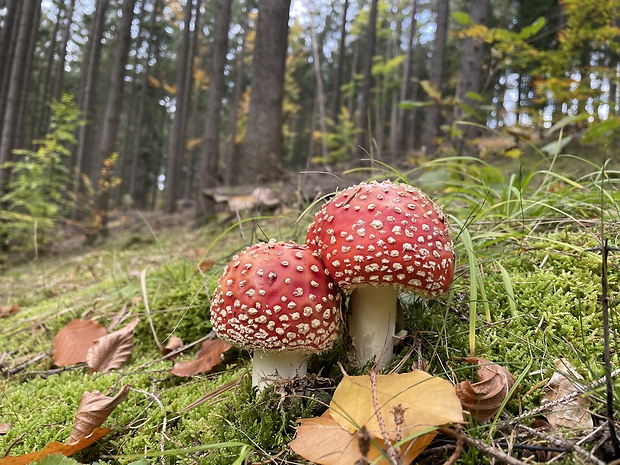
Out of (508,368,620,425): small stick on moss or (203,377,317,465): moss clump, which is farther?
(203,377,317,465): moss clump

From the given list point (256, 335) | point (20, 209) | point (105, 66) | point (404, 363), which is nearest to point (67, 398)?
point (256, 335)

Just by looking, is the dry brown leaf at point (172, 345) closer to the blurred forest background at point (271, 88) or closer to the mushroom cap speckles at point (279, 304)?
the mushroom cap speckles at point (279, 304)

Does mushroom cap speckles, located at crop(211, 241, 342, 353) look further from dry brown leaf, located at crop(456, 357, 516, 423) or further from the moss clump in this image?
dry brown leaf, located at crop(456, 357, 516, 423)

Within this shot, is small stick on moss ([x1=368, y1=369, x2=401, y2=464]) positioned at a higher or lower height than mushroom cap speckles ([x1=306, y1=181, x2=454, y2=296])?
lower

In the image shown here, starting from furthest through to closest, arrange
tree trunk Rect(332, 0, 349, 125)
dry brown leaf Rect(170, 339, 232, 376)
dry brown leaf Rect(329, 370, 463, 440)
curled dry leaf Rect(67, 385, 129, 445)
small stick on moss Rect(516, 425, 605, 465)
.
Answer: tree trunk Rect(332, 0, 349, 125) < dry brown leaf Rect(170, 339, 232, 376) < curled dry leaf Rect(67, 385, 129, 445) < dry brown leaf Rect(329, 370, 463, 440) < small stick on moss Rect(516, 425, 605, 465)

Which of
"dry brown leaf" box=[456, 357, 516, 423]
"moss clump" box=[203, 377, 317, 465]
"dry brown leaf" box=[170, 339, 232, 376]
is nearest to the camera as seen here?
"dry brown leaf" box=[456, 357, 516, 423]

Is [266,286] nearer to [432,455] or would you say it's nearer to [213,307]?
[213,307]

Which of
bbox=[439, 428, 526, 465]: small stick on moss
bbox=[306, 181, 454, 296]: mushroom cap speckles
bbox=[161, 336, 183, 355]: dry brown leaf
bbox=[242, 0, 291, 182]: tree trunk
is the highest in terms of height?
bbox=[242, 0, 291, 182]: tree trunk

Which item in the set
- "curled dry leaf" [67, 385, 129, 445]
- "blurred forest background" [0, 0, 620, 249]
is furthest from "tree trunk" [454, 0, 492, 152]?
"curled dry leaf" [67, 385, 129, 445]
